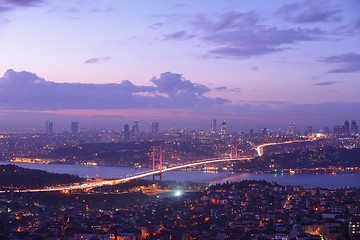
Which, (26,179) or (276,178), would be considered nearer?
(26,179)

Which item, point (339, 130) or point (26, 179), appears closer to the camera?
point (26, 179)

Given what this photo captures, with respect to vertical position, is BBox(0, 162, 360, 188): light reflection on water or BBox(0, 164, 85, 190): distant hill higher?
BBox(0, 164, 85, 190): distant hill

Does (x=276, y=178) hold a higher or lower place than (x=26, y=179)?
lower

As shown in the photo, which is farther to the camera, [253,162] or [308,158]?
[308,158]

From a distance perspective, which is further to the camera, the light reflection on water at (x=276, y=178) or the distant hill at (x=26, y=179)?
the light reflection on water at (x=276, y=178)

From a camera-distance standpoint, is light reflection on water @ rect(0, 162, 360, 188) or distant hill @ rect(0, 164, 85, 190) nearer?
distant hill @ rect(0, 164, 85, 190)

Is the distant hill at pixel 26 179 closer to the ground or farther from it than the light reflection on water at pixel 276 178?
farther from it

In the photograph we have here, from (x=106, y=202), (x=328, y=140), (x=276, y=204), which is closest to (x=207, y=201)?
(x=276, y=204)

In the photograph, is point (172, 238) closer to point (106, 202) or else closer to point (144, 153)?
point (106, 202)
